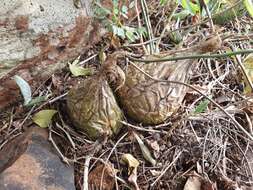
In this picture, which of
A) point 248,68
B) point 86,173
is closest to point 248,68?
point 248,68

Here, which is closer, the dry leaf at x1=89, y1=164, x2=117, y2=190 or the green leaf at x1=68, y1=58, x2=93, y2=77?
the dry leaf at x1=89, y1=164, x2=117, y2=190

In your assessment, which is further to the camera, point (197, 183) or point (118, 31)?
point (118, 31)

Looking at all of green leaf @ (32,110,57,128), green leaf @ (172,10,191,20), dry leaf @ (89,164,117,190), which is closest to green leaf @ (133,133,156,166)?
dry leaf @ (89,164,117,190)

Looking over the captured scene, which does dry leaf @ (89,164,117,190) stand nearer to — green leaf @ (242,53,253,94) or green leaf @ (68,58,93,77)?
green leaf @ (68,58,93,77)

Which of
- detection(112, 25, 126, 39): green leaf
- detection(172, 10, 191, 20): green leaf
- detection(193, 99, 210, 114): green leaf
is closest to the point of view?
detection(193, 99, 210, 114): green leaf

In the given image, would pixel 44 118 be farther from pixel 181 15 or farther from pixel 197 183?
pixel 181 15

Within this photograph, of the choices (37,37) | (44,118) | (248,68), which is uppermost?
(37,37)
